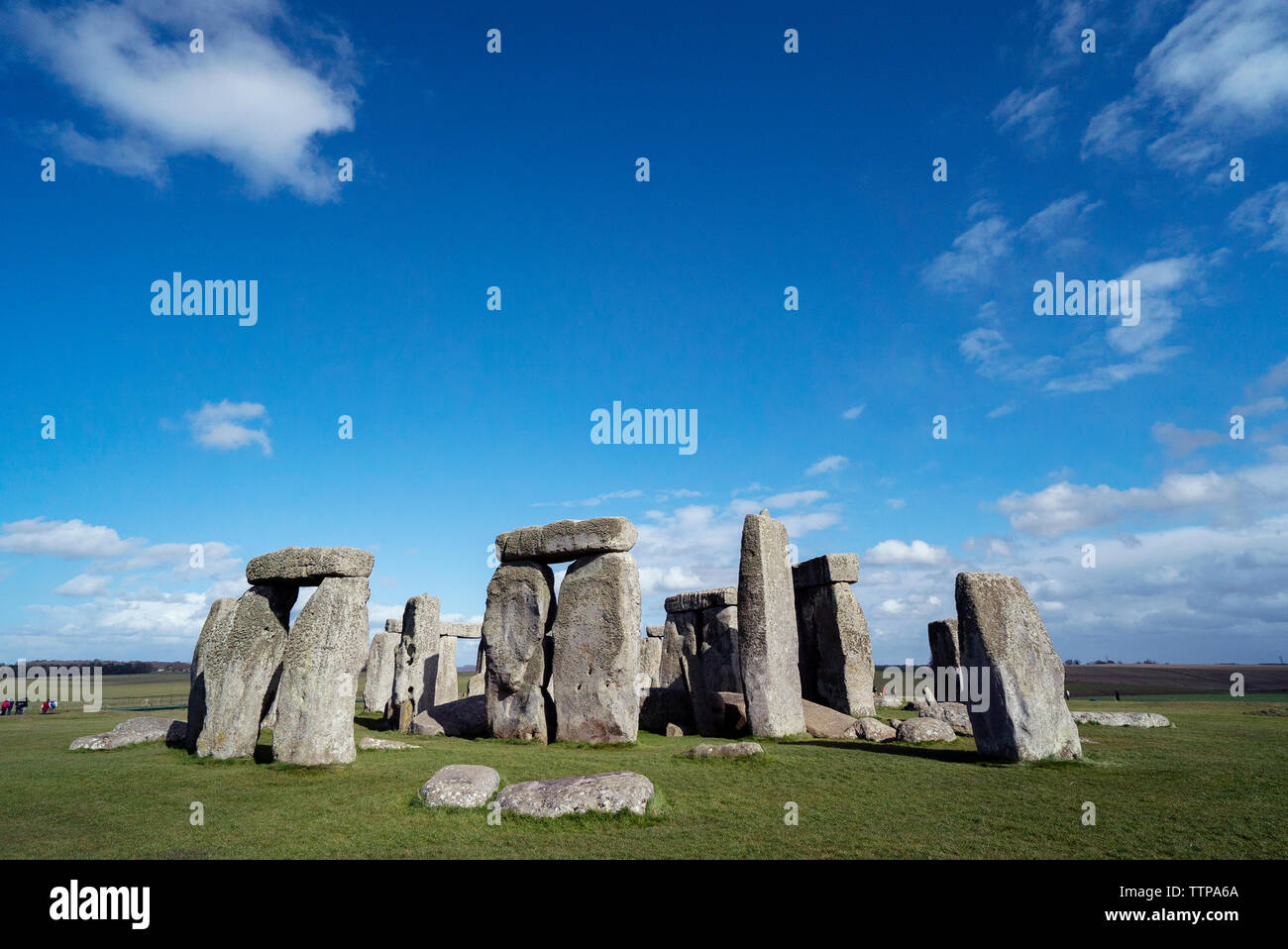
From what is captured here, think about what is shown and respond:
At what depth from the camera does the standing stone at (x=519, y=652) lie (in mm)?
13086

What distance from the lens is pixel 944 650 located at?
18438mm

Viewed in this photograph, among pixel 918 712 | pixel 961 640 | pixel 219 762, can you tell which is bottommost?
pixel 918 712

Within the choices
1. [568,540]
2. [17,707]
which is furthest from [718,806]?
[17,707]

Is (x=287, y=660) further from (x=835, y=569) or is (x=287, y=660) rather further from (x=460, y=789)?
(x=835, y=569)

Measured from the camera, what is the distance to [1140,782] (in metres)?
7.80

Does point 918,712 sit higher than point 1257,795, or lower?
lower

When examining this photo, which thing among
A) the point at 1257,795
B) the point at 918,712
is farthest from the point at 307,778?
the point at 918,712

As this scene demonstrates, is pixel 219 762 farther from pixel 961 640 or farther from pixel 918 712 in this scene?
pixel 918 712

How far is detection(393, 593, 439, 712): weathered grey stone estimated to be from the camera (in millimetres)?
18016

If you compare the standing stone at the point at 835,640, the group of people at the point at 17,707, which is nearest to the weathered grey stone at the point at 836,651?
the standing stone at the point at 835,640

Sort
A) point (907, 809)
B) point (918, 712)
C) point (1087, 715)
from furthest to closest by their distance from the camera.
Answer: point (918, 712), point (1087, 715), point (907, 809)

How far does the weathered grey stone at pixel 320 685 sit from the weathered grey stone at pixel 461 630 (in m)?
12.5
